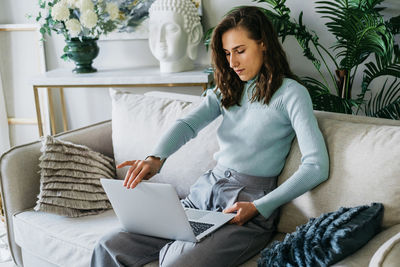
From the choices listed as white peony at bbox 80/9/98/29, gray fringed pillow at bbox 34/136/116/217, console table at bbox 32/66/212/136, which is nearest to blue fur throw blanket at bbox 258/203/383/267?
gray fringed pillow at bbox 34/136/116/217

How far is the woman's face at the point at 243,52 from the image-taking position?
1.60 m

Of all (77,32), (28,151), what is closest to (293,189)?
(28,151)

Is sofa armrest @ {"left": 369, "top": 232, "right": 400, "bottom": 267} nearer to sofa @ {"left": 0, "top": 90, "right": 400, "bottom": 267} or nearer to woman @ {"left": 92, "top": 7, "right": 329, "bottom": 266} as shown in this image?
sofa @ {"left": 0, "top": 90, "right": 400, "bottom": 267}

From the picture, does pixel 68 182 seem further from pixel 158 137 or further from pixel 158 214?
pixel 158 214

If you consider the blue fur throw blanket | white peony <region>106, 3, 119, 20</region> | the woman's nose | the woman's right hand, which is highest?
white peony <region>106, 3, 119, 20</region>

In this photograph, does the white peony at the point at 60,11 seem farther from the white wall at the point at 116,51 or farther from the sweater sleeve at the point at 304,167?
the sweater sleeve at the point at 304,167

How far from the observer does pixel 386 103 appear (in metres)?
2.38

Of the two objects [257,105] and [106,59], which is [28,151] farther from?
[106,59]

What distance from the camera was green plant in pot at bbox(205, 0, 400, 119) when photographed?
2.06m

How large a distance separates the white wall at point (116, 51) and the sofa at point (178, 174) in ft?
2.40

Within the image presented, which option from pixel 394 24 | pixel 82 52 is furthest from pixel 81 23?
pixel 394 24

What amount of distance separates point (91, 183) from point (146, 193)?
1.99 ft

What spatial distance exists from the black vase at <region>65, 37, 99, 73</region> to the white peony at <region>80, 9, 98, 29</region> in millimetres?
148

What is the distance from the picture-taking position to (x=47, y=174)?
1.87 meters
